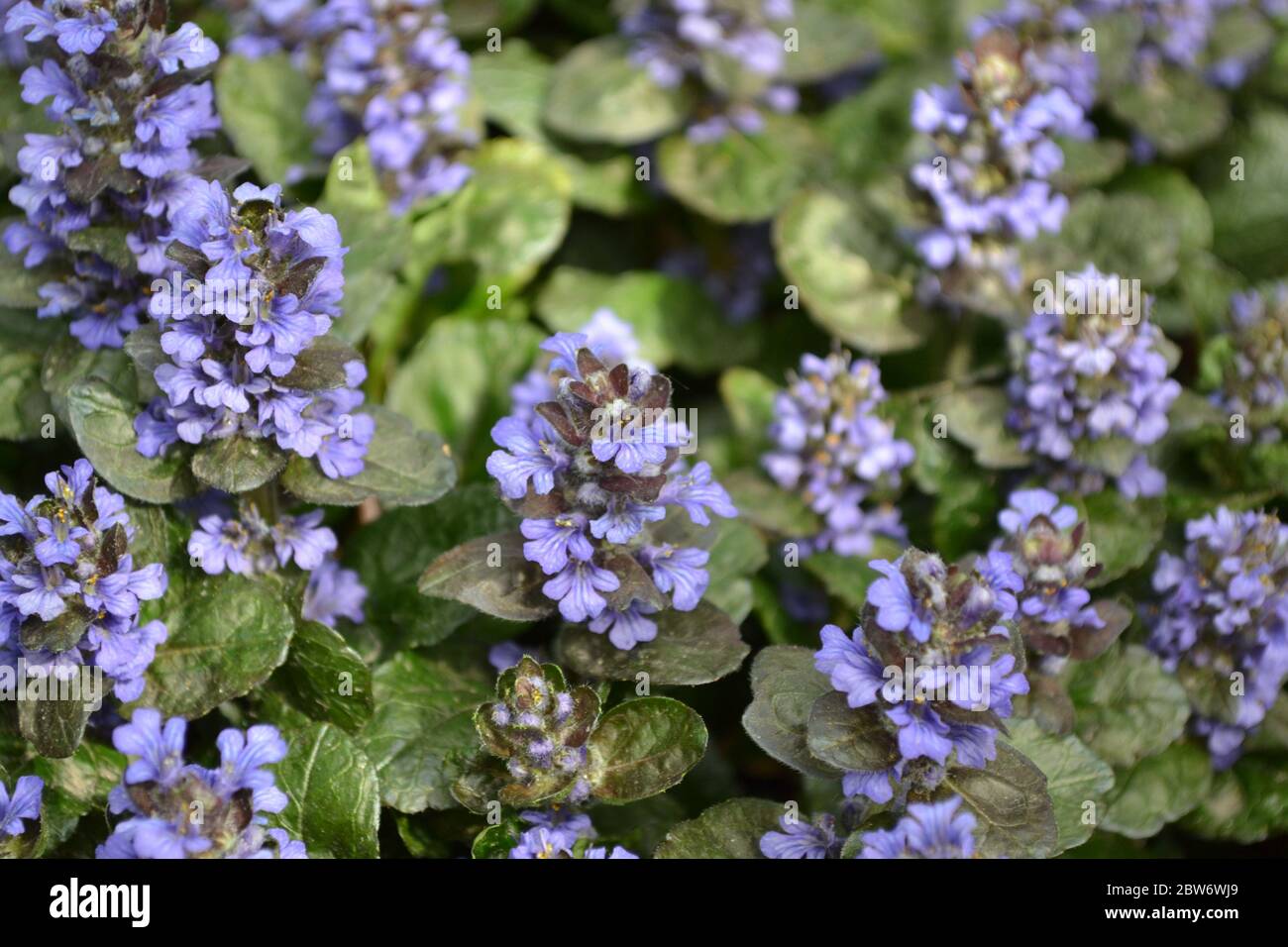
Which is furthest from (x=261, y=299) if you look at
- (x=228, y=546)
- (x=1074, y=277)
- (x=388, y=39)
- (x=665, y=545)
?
(x=1074, y=277)

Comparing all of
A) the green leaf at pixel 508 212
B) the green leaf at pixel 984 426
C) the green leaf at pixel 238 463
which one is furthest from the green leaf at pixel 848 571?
the green leaf at pixel 238 463

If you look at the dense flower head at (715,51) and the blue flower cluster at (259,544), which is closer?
the blue flower cluster at (259,544)

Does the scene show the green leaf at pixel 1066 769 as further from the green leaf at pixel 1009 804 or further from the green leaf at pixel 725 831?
the green leaf at pixel 725 831

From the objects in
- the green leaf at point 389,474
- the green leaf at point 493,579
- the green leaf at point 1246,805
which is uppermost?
the green leaf at point 389,474

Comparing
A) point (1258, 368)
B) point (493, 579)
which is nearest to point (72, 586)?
point (493, 579)

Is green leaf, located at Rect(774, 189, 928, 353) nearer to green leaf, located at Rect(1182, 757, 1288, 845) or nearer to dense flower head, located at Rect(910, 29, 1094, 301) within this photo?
dense flower head, located at Rect(910, 29, 1094, 301)

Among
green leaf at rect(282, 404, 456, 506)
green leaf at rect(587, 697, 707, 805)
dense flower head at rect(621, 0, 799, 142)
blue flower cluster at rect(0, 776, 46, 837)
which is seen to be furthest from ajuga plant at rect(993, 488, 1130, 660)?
blue flower cluster at rect(0, 776, 46, 837)

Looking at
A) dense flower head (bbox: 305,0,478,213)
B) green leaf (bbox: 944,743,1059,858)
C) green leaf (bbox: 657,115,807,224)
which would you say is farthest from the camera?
green leaf (bbox: 657,115,807,224)
